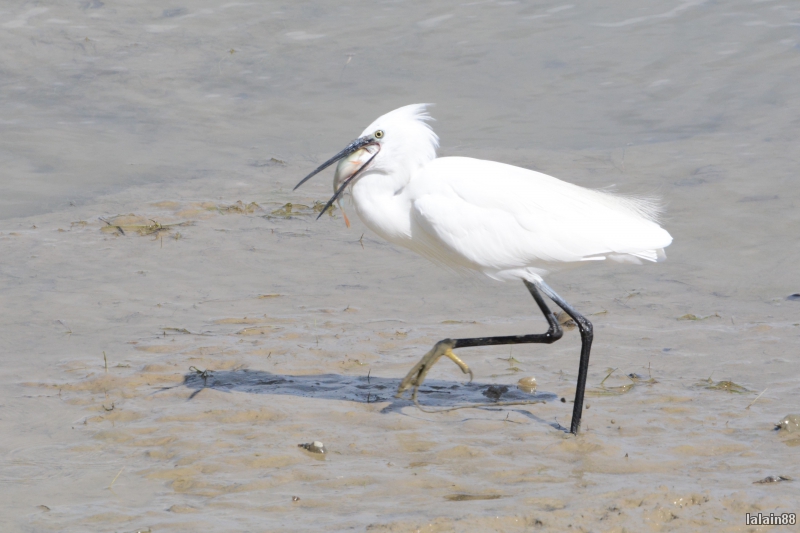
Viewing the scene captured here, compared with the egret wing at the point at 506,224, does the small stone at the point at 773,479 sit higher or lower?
lower

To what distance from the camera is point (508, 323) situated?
6184 mm

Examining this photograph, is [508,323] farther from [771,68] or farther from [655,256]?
[771,68]

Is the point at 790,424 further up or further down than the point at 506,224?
further down

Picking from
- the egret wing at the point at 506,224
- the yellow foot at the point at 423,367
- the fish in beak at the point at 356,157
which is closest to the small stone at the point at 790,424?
the egret wing at the point at 506,224

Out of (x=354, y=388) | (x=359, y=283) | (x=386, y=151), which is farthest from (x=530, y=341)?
(x=359, y=283)

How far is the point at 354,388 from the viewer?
5234 millimetres

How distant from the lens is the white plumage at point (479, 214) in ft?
16.0

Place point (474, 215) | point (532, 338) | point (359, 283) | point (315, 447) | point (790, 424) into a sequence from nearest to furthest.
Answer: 1. point (315, 447)
2. point (790, 424)
3. point (474, 215)
4. point (532, 338)
5. point (359, 283)

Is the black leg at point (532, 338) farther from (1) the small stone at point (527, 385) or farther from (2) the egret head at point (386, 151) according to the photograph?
(2) the egret head at point (386, 151)

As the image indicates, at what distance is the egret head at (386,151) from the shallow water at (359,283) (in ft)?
4.05

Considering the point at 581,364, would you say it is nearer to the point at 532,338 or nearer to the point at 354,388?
the point at 532,338

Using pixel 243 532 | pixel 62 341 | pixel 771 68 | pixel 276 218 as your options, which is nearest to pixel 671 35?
pixel 771 68

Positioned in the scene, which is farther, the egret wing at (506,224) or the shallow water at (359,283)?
the egret wing at (506,224)

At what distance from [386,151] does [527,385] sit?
5.18ft
